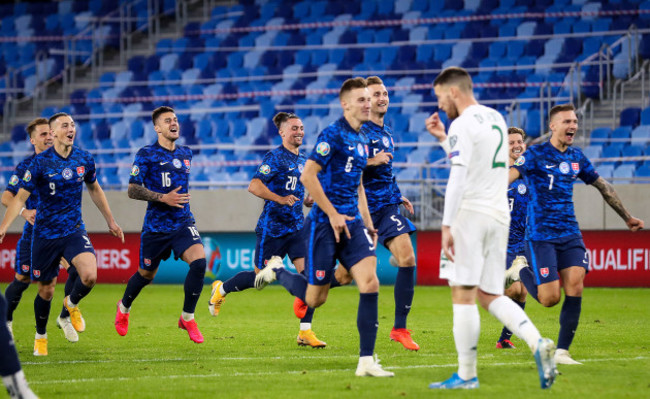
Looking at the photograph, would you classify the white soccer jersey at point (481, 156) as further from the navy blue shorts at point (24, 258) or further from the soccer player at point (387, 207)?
the navy blue shorts at point (24, 258)

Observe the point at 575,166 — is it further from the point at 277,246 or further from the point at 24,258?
the point at 24,258

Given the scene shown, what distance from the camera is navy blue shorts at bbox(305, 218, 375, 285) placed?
327 inches

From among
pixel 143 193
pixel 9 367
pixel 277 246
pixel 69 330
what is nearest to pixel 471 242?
pixel 9 367

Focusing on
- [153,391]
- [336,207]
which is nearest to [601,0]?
[336,207]

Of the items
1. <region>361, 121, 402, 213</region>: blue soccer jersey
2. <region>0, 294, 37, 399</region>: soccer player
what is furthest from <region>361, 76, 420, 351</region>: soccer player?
<region>0, 294, 37, 399</region>: soccer player

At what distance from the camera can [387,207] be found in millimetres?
10445

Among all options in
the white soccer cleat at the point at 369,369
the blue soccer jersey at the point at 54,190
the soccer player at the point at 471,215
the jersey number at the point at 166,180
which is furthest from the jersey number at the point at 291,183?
the soccer player at the point at 471,215

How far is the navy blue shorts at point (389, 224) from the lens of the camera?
1029 centimetres

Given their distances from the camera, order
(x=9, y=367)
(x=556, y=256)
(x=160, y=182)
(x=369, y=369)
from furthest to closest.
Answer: (x=160, y=182)
(x=556, y=256)
(x=369, y=369)
(x=9, y=367)

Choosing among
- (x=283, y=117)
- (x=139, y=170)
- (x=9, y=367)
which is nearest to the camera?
(x=9, y=367)

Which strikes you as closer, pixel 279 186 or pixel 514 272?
pixel 514 272

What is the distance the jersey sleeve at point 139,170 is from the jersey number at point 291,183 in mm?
1700

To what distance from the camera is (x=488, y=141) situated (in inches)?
289

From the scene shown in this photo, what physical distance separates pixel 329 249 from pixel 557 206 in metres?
2.46
